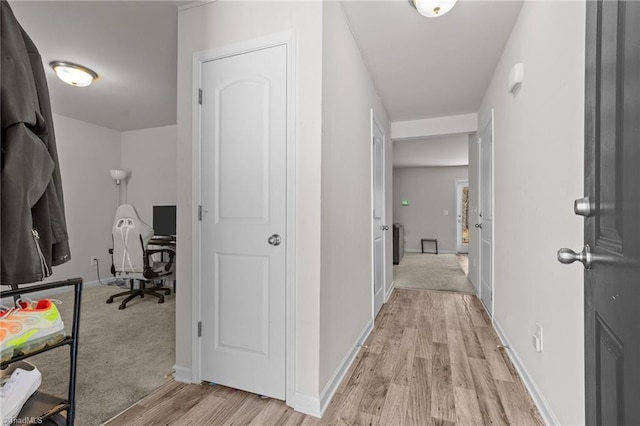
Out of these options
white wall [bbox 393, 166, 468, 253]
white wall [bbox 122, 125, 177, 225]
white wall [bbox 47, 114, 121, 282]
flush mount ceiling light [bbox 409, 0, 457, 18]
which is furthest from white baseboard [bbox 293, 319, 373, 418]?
white wall [bbox 393, 166, 468, 253]

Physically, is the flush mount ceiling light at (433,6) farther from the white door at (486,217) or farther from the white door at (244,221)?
the white door at (486,217)

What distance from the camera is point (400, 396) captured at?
5.74ft

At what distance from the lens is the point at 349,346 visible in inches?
85.3

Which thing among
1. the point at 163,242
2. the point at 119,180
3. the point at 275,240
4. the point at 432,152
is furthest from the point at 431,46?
the point at 119,180

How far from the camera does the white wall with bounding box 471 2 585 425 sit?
1282mm

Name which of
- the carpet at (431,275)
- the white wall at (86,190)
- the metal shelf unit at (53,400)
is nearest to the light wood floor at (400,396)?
the metal shelf unit at (53,400)

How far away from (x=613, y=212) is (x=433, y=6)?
5.71 feet

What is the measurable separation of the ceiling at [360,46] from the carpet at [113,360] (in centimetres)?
244

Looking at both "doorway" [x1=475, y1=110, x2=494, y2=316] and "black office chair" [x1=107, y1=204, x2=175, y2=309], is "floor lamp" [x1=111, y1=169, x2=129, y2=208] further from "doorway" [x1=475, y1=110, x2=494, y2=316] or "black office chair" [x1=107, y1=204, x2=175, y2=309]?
"doorway" [x1=475, y1=110, x2=494, y2=316]

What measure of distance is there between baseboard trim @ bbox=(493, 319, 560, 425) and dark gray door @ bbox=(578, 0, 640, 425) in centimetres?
88

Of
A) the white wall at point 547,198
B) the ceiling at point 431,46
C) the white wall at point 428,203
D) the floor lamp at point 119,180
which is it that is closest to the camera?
the white wall at point 547,198

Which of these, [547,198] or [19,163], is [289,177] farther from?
[547,198]

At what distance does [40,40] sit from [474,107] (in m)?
4.44

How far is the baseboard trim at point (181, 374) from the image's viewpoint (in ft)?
6.27
